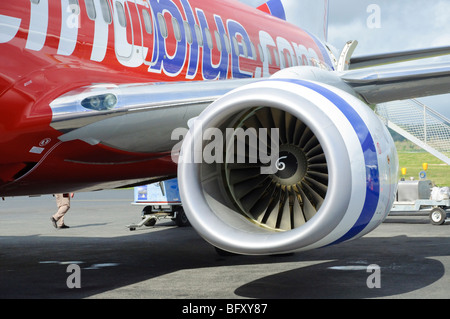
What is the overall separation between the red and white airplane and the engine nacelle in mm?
11

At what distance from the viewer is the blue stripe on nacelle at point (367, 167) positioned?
4383 millimetres

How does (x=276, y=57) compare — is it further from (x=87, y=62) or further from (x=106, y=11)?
(x=87, y=62)

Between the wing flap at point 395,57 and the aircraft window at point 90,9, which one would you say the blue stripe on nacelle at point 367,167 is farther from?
the wing flap at point 395,57

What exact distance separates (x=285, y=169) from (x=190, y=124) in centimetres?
96

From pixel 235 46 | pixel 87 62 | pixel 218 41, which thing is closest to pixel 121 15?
pixel 87 62

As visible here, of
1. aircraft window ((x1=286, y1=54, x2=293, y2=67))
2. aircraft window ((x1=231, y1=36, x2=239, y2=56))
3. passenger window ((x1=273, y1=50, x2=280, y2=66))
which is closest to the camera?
aircraft window ((x1=231, y1=36, x2=239, y2=56))

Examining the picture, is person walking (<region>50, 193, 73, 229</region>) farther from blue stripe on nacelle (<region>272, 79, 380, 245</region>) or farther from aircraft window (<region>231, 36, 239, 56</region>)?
blue stripe on nacelle (<region>272, 79, 380, 245</region>)

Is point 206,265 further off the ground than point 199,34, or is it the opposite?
point 199,34

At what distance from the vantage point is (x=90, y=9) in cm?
609

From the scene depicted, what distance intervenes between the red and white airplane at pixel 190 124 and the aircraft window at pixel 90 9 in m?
0.01

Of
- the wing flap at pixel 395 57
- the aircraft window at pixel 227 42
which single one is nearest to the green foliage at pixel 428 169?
the wing flap at pixel 395 57

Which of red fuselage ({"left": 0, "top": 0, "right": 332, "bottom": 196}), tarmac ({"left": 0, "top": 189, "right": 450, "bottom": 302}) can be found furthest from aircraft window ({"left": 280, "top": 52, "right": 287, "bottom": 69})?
tarmac ({"left": 0, "top": 189, "right": 450, "bottom": 302})

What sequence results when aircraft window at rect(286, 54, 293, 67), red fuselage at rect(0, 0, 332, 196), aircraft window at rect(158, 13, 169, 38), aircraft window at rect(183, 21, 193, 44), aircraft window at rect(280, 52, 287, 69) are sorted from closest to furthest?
red fuselage at rect(0, 0, 332, 196)
aircraft window at rect(158, 13, 169, 38)
aircraft window at rect(183, 21, 193, 44)
aircraft window at rect(280, 52, 287, 69)
aircraft window at rect(286, 54, 293, 67)

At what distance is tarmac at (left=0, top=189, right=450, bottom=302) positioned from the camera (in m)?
5.57
